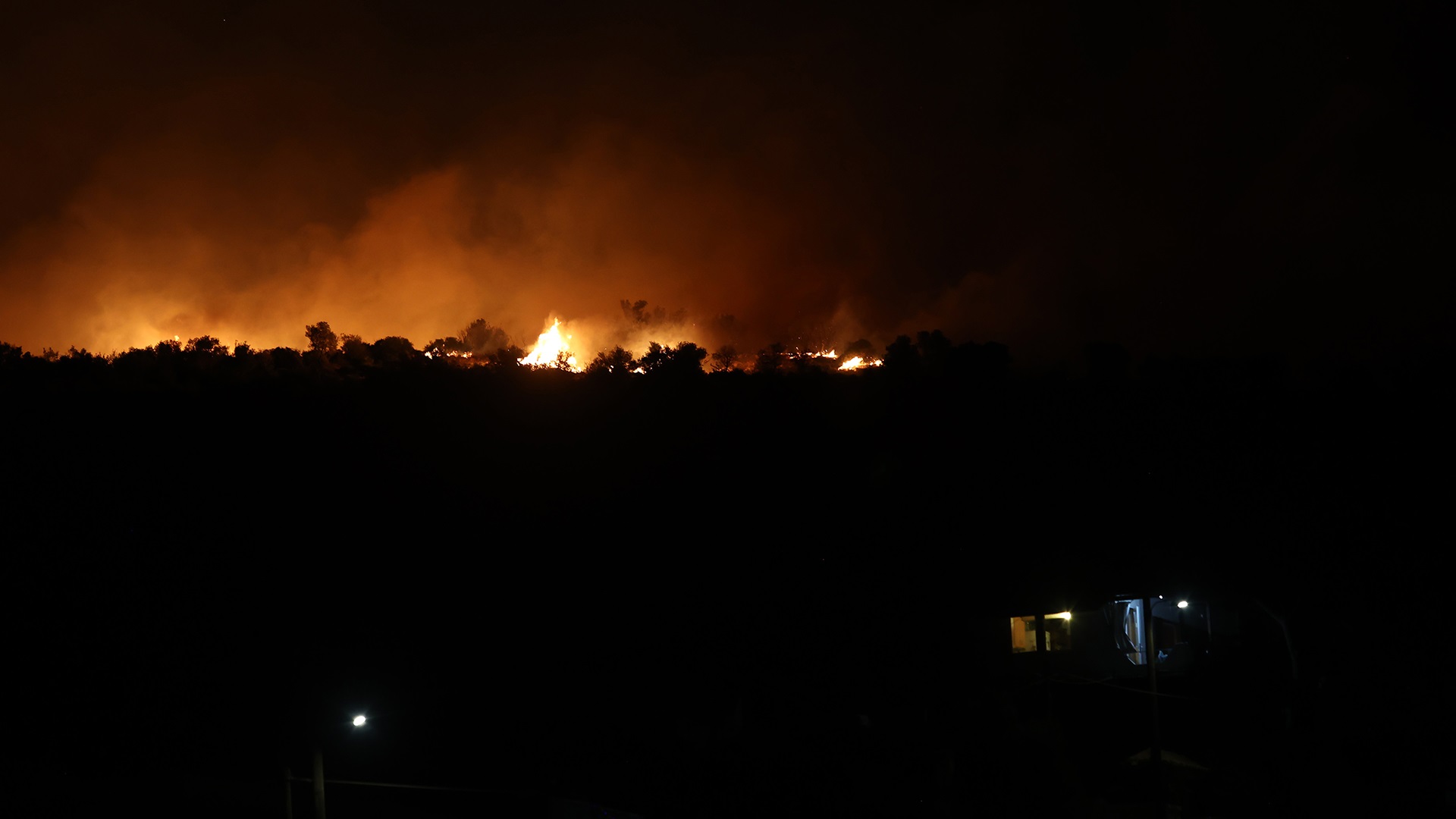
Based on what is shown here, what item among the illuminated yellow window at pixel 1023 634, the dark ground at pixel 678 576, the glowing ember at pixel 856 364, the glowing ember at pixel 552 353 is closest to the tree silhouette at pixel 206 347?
the dark ground at pixel 678 576

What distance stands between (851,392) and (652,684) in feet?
38.1

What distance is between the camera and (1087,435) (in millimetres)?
30688

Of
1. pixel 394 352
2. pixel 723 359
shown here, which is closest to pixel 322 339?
pixel 394 352

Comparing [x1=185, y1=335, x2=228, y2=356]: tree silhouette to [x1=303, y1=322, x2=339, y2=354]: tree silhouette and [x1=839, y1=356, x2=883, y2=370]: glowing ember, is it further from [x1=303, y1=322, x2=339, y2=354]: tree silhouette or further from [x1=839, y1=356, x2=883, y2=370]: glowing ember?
[x1=839, y1=356, x2=883, y2=370]: glowing ember

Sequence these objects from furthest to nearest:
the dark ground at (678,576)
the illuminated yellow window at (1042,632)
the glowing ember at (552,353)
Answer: the glowing ember at (552,353)
the illuminated yellow window at (1042,632)
the dark ground at (678,576)

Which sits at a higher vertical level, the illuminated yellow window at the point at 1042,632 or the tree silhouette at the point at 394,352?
the tree silhouette at the point at 394,352

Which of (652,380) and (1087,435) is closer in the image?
(652,380)

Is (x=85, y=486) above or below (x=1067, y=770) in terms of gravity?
above

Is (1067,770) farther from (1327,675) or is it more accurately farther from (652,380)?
(652,380)

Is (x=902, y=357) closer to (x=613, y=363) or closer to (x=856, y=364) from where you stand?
(x=856, y=364)

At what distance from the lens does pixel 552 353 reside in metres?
26.9

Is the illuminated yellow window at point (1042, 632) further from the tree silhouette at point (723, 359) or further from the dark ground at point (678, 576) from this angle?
the tree silhouette at point (723, 359)

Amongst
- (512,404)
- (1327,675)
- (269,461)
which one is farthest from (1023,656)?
(269,461)

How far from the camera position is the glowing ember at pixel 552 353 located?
2638cm
